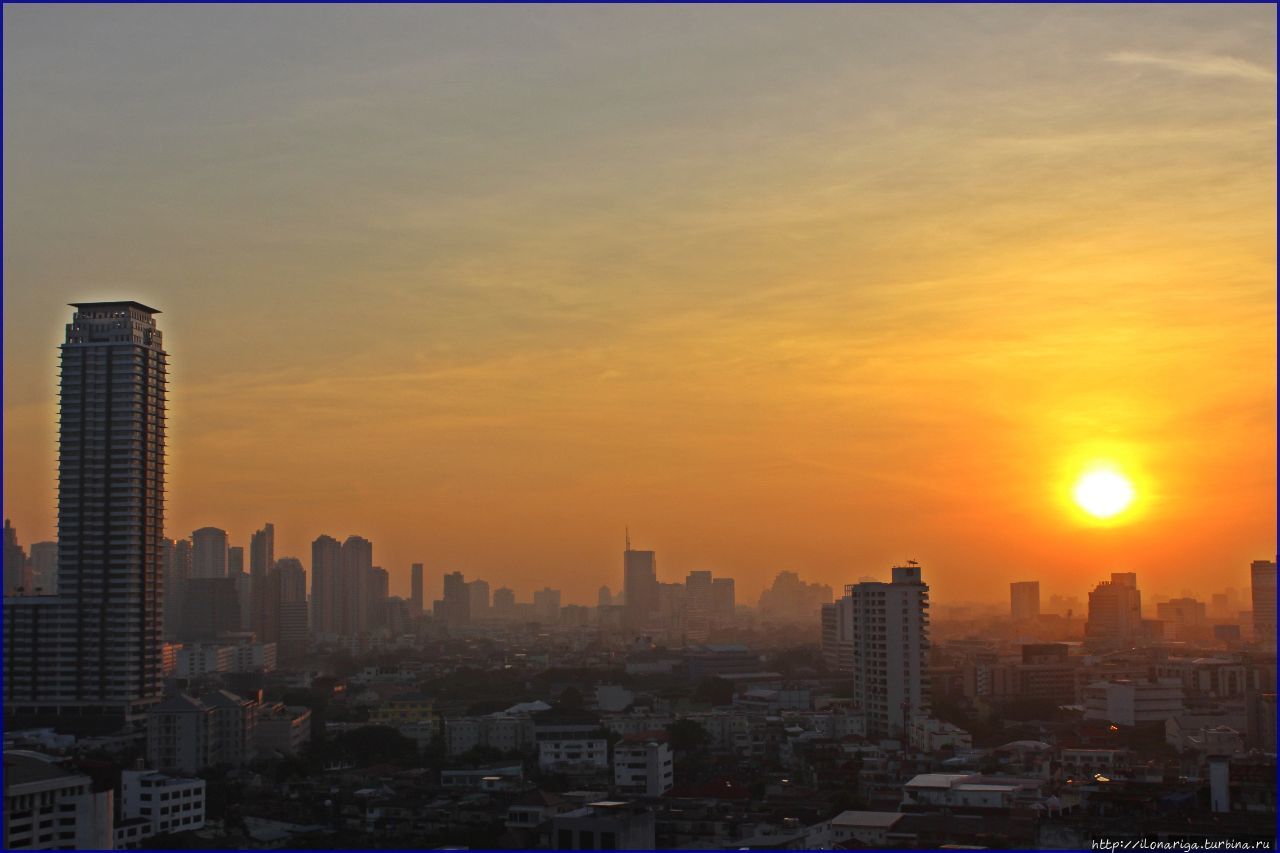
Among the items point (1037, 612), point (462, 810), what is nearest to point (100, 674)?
point (462, 810)

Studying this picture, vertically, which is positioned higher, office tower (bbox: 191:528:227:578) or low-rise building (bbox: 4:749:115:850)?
office tower (bbox: 191:528:227:578)

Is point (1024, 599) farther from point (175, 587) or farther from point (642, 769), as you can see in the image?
point (642, 769)

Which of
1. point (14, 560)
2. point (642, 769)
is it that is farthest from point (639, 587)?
point (642, 769)

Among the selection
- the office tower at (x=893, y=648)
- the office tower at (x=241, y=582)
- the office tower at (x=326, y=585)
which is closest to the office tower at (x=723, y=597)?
the office tower at (x=326, y=585)

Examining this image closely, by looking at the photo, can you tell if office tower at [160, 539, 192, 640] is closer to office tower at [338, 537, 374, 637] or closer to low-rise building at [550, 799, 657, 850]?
office tower at [338, 537, 374, 637]

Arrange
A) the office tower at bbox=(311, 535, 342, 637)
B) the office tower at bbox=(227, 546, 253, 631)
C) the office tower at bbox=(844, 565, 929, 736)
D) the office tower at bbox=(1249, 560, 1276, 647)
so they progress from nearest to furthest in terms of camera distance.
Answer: the office tower at bbox=(844, 565, 929, 736) → the office tower at bbox=(1249, 560, 1276, 647) → the office tower at bbox=(227, 546, 253, 631) → the office tower at bbox=(311, 535, 342, 637)

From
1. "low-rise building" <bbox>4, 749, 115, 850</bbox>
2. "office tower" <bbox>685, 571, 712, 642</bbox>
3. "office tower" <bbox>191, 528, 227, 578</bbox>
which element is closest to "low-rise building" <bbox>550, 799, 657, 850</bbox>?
"low-rise building" <bbox>4, 749, 115, 850</bbox>

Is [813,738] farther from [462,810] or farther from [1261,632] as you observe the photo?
[1261,632]

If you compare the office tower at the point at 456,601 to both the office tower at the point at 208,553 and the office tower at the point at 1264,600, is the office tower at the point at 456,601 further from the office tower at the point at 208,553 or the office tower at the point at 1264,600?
the office tower at the point at 1264,600
